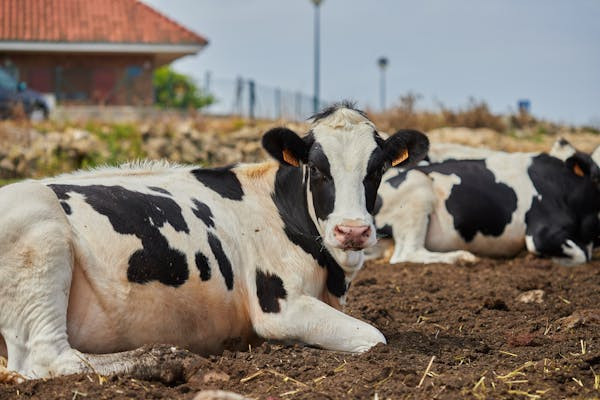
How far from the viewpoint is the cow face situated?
6348mm

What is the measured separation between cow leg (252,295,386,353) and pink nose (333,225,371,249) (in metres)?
0.57

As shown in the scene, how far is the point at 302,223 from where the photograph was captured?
717 centimetres

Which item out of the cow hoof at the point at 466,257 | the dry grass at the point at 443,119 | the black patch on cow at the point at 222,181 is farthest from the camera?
Result: the dry grass at the point at 443,119

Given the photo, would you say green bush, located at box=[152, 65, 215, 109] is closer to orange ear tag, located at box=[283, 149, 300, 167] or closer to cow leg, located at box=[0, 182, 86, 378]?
orange ear tag, located at box=[283, 149, 300, 167]

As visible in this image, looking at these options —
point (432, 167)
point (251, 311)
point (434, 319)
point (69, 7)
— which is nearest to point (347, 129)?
point (251, 311)

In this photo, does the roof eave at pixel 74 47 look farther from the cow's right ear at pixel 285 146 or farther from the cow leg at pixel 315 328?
the cow leg at pixel 315 328

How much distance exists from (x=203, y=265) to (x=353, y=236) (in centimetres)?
103

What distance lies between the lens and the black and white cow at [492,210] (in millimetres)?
12273

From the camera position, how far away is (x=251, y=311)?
21.5ft

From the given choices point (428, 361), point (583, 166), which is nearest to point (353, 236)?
point (428, 361)

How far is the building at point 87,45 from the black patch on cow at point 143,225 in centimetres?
3075

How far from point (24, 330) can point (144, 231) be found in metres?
1.01

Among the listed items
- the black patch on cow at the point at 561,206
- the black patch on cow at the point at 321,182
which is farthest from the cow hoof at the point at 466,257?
the black patch on cow at the point at 321,182

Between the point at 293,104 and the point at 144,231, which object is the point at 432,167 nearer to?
the point at 144,231
